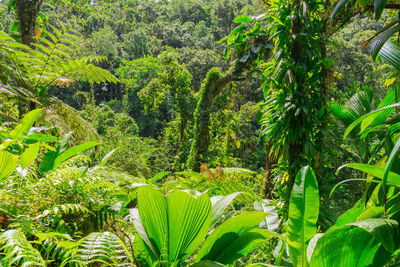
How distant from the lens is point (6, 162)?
0.81 m

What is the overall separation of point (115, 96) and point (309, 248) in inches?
912

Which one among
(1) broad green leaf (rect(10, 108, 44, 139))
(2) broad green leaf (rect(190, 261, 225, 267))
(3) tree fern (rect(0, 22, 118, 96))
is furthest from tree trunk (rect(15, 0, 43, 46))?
(2) broad green leaf (rect(190, 261, 225, 267))

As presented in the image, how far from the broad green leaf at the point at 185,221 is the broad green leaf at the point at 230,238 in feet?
0.14

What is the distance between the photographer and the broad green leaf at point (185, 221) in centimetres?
76

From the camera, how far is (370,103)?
192 cm

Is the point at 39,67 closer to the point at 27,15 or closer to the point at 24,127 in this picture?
the point at 27,15

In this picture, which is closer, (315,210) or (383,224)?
(383,224)

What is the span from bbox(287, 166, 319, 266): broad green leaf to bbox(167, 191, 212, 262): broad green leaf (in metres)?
0.29

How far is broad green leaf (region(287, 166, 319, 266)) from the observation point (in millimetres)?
816

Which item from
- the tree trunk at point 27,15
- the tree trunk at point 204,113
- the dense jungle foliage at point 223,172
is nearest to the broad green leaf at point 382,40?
the dense jungle foliage at point 223,172

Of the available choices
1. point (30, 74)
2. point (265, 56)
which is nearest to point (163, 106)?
point (265, 56)

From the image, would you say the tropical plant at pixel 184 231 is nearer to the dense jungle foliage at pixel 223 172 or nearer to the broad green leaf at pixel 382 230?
the dense jungle foliage at pixel 223 172

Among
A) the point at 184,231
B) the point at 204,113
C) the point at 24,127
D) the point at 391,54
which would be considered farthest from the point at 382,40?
the point at 204,113

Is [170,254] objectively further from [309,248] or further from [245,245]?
[309,248]
